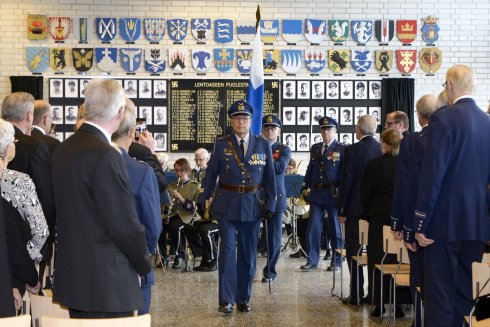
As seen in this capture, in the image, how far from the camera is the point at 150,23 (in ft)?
47.3

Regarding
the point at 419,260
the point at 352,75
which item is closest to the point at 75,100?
the point at 352,75

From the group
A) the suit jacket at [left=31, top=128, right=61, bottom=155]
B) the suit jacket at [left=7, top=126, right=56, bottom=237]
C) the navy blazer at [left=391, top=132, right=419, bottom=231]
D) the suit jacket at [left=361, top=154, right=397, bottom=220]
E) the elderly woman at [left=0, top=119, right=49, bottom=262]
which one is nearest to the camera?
the elderly woman at [left=0, top=119, right=49, bottom=262]

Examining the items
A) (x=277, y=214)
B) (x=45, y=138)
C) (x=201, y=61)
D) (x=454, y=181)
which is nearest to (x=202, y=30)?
(x=201, y=61)

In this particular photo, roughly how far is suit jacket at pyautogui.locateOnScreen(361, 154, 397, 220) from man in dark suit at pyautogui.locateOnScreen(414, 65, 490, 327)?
2.02 m

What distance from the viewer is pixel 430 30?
14797mm

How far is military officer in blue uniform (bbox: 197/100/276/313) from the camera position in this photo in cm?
759

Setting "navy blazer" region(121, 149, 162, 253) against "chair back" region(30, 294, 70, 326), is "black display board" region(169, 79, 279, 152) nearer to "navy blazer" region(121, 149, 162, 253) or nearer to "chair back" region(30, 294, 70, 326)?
"navy blazer" region(121, 149, 162, 253)

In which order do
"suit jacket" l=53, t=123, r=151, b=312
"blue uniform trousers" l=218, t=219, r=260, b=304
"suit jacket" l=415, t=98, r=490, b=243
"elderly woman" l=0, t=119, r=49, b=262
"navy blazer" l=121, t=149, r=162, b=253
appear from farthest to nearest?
1. "blue uniform trousers" l=218, t=219, r=260, b=304
2. "suit jacket" l=415, t=98, r=490, b=243
3. "navy blazer" l=121, t=149, r=162, b=253
4. "elderly woman" l=0, t=119, r=49, b=262
5. "suit jacket" l=53, t=123, r=151, b=312

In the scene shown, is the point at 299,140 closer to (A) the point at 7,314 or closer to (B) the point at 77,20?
(B) the point at 77,20

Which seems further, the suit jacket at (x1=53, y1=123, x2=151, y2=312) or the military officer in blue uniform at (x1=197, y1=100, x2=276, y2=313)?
the military officer in blue uniform at (x1=197, y1=100, x2=276, y2=313)

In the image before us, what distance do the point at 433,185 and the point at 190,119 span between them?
971 cm

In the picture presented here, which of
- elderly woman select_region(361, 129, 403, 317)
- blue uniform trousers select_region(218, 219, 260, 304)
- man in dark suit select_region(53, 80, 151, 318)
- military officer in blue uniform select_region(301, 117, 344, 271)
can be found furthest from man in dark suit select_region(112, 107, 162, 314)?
military officer in blue uniform select_region(301, 117, 344, 271)

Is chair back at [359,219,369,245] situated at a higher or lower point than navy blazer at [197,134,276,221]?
lower

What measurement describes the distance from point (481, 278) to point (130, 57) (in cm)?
1074
